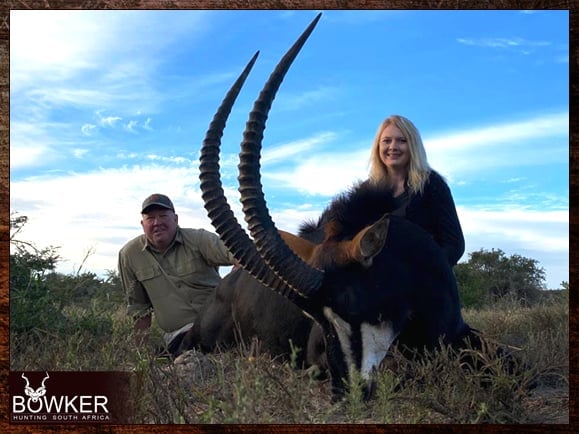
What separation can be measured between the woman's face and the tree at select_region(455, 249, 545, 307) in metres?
5.59

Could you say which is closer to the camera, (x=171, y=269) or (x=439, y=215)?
(x=439, y=215)

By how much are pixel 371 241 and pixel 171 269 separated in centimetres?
276

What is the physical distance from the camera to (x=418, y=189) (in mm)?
5059

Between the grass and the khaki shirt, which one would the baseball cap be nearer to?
the khaki shirt

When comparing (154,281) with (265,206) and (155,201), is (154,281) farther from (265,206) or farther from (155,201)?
(265,206)

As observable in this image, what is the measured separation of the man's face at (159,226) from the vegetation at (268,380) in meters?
0.81

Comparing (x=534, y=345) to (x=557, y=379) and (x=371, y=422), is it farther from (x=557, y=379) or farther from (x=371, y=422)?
(x=371, y=422)

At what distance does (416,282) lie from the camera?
4.48 meters

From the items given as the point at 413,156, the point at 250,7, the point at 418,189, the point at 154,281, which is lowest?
the point at 154,281

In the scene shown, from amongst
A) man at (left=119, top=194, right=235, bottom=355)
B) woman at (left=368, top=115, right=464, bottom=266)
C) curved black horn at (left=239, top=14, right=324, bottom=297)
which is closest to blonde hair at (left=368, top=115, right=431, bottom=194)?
woman at (left=368, top=115, right=464, bottom=266)

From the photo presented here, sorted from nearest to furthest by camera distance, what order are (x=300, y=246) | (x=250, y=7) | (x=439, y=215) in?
(x=250, y=7) < (x=300, y=246) < (x=439, y=215)

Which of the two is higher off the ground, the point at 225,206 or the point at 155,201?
the point at 155,201

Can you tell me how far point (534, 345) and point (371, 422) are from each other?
2.33m

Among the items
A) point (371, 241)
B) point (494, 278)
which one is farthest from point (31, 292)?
point (494, 278)
